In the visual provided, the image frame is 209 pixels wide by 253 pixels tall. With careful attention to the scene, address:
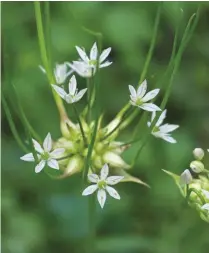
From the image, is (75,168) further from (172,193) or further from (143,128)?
(172,193)

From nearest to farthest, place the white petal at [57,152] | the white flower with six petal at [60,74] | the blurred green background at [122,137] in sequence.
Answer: the white petal at [57,152]
the white flower with six petal at [60,74]
the blurred green background at [122,137]

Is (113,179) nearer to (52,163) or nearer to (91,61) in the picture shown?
(52,163)

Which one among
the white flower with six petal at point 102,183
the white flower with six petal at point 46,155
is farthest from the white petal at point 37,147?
the white flower with six petal at point 102,183

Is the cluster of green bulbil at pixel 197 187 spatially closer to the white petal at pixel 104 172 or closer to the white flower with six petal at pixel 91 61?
the white petal at pixel 104 172

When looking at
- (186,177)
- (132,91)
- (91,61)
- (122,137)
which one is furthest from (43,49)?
(122,137)

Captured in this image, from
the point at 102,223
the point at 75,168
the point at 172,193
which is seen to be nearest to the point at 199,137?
the point at 172,193

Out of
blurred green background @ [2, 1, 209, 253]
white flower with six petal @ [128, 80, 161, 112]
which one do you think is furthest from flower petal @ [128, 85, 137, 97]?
blurred green background @ [2, 1, 209, 253]

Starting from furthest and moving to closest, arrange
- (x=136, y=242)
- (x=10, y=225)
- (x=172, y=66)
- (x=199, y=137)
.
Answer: (x=199, y=137) → (x=10, y=225) → (x=136, y=242) → (x=172, y=66)
